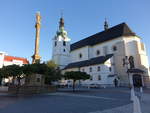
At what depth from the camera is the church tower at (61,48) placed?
6454 cm

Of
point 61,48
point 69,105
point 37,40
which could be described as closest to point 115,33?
point 61,48

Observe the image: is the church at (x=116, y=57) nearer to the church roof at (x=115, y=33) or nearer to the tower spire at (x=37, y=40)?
the church roof at (x=115, y=33)

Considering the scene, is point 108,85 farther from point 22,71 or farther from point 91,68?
point 22,71

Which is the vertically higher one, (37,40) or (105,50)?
(105,50)

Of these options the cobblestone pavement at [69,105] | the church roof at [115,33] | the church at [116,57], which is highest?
the church roof at [115,33]

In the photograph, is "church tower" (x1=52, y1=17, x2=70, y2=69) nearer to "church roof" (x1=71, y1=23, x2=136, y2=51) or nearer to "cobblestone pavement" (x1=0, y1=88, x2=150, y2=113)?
"church roof" (x1=71, y1=23, x2=136, y2=51)

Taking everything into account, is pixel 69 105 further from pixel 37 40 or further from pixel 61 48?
pixel 61 48

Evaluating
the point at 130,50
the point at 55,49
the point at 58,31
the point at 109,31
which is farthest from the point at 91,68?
the point at 58,31

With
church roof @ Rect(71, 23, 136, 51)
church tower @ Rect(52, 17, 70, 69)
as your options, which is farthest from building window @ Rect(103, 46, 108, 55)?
church tower @ Rect(52, 17, 70, 69)

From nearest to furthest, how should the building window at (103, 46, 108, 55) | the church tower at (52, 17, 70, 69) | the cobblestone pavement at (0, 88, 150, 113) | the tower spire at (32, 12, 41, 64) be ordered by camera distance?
1. the cobblestone pavement at (0, 88, 150, 113)
2. the tower spire at (32, 12, 41, 64)
3. the building window at (103, 46, 108, 55)
4. the church tower at (52, 17, 70, 69)

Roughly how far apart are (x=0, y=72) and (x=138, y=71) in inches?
1365

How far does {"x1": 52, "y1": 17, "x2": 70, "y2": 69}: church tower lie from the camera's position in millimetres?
64544

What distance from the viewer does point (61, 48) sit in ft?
214

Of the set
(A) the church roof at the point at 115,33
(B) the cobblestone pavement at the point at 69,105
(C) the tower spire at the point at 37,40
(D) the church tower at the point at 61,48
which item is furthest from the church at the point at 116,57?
(B) the cobblestone pavement at the point at 69,105
